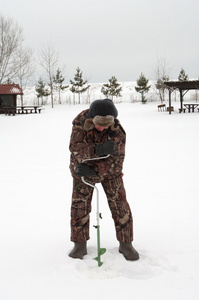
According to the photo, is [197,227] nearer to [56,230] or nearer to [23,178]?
→ [56,230]

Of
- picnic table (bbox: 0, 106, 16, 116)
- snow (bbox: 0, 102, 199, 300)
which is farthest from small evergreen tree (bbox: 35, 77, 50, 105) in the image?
snow (bbox: 0, 102, 199, 300)

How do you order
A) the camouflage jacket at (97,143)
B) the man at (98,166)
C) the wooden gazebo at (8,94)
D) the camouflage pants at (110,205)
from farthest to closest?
the wooden gazebo at (8,94) < the camouflage pants at (110,205) < the camouflage jacket at (97,143) < the man at (98,166)

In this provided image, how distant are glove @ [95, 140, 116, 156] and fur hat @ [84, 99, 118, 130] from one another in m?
0.14

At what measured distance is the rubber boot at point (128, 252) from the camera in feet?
8.43

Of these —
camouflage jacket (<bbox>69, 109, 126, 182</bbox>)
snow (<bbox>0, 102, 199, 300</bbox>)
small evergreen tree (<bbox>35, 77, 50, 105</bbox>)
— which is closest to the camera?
snow (<bbox>0, 102, 199, 300</bbox>)

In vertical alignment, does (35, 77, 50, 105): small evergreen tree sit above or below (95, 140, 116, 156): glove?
above

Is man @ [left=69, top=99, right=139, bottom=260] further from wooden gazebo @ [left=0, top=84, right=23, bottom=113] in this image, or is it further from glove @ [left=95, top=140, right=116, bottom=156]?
wooden gazebo @ [left=0, top=84, right=23, bottom=113]

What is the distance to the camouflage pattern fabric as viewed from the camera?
2.42 meters

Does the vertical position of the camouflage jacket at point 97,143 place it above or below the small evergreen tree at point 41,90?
below

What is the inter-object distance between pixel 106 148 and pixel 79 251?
996mm

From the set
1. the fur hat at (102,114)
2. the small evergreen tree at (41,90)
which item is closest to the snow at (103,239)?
the fur hat at (102,114)

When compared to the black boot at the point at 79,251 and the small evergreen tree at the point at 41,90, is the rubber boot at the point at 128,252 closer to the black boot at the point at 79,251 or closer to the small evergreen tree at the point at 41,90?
the black boot at the point at 79,251

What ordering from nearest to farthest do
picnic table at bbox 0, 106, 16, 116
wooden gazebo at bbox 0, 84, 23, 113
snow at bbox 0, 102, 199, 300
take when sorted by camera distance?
snow at bbox 0, 102, 199, 300 → picnic table at bbox 0, 106, 16, 116 → wooden gazebo at bbox 0, 84, 23, 113

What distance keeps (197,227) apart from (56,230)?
1.55m
